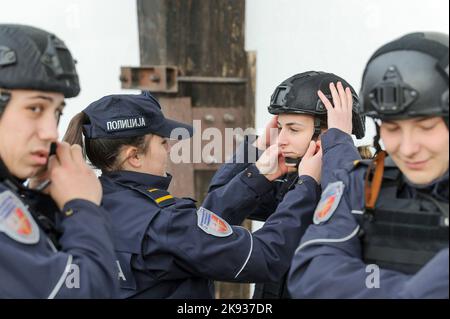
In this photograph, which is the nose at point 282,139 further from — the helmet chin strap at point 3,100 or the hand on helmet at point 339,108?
the helmet chin strap at point 3,100

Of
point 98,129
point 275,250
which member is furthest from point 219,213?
point 98,129

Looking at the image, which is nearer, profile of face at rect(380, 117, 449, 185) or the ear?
profile of face at rect(380, 117, 449, 185)

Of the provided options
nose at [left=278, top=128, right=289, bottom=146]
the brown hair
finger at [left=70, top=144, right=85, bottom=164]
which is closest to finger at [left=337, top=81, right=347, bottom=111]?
nose at [left=278, top=128, right=289, bottom=146]

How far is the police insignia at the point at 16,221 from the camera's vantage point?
158 centimetres

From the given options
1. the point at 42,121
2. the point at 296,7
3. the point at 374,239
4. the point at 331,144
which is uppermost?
the point at 296,7

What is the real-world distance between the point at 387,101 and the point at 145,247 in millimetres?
937

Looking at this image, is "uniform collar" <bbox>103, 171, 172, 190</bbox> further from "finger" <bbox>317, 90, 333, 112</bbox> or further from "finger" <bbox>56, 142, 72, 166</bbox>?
"finger" <bbox>317, 90, 333, 112</bbox>

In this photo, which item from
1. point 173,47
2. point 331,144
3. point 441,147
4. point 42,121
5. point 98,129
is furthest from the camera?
point 173,47

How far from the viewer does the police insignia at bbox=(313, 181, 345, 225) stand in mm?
1746

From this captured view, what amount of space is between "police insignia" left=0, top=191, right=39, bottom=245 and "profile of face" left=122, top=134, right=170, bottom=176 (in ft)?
2.15

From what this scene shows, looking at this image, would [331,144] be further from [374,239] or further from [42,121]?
[42,121]

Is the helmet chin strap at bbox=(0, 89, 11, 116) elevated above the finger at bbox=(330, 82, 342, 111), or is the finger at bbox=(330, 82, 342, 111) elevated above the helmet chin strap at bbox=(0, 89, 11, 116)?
the helmet chin strap at bbox=(0, 89, 11, 116)

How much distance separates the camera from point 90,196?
5.84 ft

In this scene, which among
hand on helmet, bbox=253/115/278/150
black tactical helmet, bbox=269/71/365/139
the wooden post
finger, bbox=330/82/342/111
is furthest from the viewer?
the wooden post
